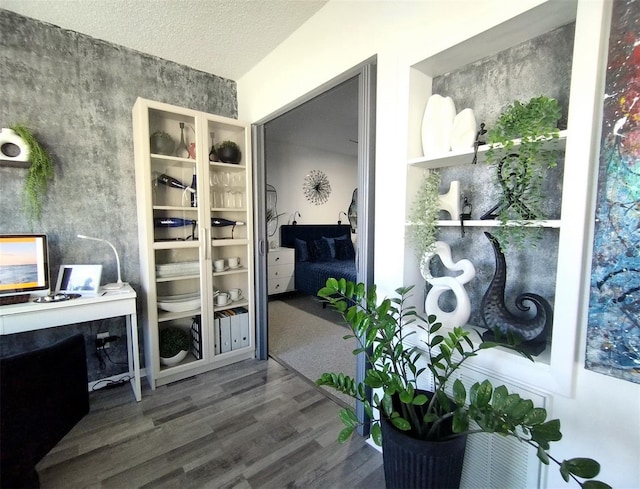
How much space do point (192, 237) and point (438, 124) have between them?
2.07 metres

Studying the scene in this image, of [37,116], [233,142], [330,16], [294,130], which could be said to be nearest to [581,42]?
[330,16]

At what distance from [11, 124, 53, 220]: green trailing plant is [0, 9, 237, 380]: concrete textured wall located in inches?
1.6

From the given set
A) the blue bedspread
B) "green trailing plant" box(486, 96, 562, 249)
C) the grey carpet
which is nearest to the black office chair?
the grey carpet

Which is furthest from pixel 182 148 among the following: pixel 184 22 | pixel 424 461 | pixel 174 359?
pixel 424 461

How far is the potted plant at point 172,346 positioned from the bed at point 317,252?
2095mm

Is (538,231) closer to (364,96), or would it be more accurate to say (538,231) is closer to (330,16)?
(364,96)

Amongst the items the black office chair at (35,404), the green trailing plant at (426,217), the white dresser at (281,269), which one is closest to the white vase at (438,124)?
the green trailing plant at (426,217)

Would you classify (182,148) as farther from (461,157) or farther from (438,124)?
Answer: (461,157)

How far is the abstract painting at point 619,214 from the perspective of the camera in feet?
2.82

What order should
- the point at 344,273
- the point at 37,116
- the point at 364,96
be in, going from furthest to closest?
the point at 344,273 → the point at 37,116 → the point at 364,96

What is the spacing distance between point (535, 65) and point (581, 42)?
295mm

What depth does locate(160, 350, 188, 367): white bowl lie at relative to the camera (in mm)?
2316

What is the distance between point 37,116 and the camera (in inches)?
78.3

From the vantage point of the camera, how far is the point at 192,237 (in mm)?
2459
